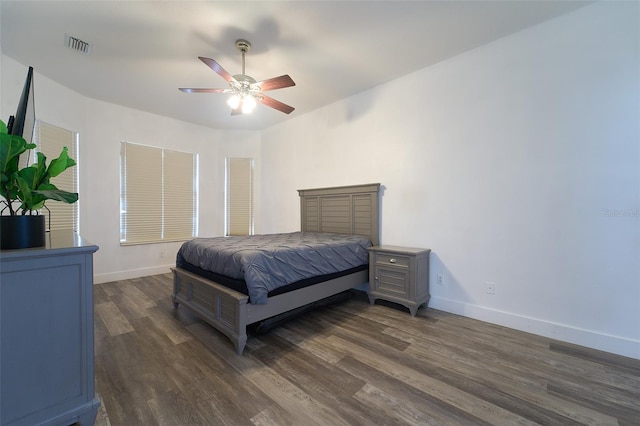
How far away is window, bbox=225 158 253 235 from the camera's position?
211 inches

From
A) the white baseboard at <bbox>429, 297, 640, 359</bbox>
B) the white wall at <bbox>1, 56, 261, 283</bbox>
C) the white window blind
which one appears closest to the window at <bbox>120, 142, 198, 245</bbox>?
the white wall at <bbox>1, 56, 261, 283</bbox>

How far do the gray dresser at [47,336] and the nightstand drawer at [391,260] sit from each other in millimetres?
2639

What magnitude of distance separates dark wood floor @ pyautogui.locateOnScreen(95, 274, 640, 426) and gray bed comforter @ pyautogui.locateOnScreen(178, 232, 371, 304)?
55 centimetres

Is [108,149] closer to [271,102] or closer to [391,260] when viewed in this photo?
[271,102]

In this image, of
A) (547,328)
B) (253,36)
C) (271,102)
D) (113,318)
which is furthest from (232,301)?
(547,328)

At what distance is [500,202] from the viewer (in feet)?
8.69

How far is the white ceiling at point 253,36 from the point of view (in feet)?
7.17

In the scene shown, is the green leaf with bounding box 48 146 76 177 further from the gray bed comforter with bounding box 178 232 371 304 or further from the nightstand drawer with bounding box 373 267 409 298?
the nightstand drawer with bounding box 373 267 409 298

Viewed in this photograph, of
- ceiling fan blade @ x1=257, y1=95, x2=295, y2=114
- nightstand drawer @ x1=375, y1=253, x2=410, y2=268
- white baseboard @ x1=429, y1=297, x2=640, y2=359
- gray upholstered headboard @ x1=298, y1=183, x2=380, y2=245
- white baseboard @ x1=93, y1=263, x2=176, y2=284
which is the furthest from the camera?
white baseboard @ x1=93, y1=263, x2=176, y2=284

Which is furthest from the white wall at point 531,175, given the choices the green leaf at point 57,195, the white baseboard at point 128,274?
the white baseboard at point 128,274

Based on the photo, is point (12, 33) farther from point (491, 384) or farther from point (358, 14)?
point (491, 384)

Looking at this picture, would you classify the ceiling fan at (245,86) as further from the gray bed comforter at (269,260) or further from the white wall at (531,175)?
the white wall at (531,175)

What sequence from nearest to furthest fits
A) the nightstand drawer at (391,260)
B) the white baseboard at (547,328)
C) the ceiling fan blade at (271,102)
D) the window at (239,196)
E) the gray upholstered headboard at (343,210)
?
the white baseboard at (547,328) < the ceiling fan blade at (271,102) < the nightstand drawer at (391,260) < the gray upholstered headboard at (343,210) < the window at (239,196)

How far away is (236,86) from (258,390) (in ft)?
8.55
